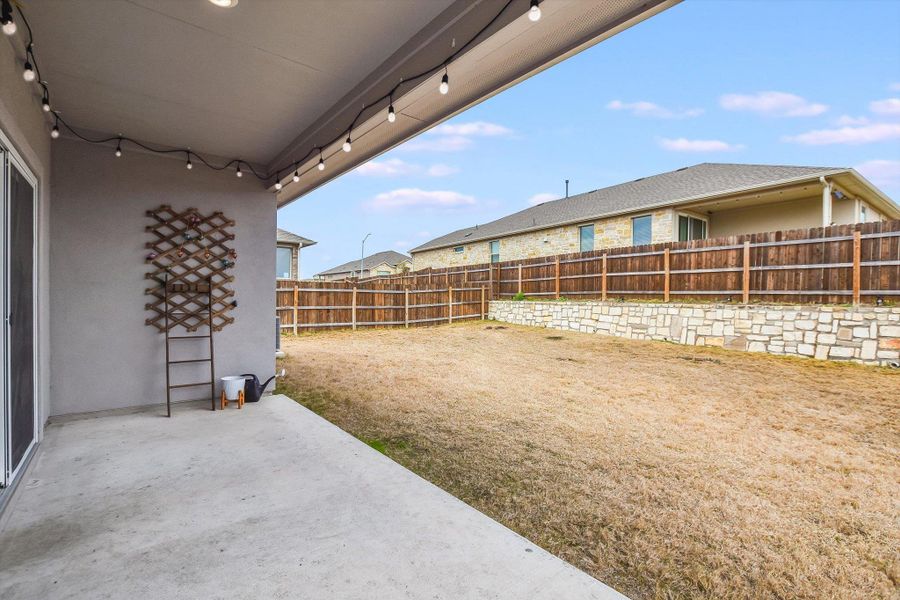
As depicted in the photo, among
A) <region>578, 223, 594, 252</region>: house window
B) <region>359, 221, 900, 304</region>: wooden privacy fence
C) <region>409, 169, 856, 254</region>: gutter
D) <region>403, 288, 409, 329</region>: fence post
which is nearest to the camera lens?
<region>359, 221, 900, 304</region>: wooden privacy fence

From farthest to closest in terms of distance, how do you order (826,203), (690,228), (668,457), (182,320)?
(690,228) < (826,203) < (182,320) < (668,457)

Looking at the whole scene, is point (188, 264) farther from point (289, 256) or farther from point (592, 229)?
point (289, 256)

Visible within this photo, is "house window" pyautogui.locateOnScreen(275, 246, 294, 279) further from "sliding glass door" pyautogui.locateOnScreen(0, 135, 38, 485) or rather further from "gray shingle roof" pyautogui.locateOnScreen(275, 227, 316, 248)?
"sliding glass door" pyautogui.locateOnScreen(0, 135, 38, 485)

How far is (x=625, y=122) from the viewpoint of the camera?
21531 mm

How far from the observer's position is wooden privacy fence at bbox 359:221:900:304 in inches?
240

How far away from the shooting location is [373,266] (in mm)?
28609

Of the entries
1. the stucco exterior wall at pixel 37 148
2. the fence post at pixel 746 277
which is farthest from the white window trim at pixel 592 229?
the stucco exterior wall at pixel 37 148

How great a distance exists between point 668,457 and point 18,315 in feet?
14.9

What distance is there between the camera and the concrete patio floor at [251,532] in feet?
4.99

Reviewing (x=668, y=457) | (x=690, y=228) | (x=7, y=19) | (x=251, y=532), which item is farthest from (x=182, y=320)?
(x=690, y=228)

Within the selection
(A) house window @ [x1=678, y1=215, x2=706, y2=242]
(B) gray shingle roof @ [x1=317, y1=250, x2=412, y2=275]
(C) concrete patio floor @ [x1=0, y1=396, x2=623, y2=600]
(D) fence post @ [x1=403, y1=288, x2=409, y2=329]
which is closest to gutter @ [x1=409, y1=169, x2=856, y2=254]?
(A) house window @ [x1=678, y1=215, x2=706, y2=242]

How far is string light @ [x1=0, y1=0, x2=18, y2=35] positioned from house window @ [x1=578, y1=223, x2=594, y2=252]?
12447 millimetres

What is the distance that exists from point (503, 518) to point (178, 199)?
168 inches

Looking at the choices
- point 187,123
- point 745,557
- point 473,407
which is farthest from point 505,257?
point 745,557
